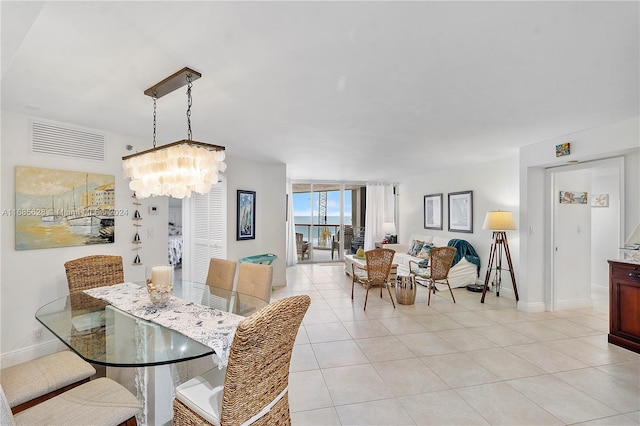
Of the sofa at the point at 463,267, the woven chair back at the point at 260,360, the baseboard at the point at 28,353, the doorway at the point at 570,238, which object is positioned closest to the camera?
the woven chair back at the point at 260,360

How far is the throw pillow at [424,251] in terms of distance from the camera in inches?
240

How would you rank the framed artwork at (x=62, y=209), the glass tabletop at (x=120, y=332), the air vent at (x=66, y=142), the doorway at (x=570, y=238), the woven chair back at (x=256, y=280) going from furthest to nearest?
the doorway at (x=570, y=238), the air vent at (x=66, y=142), the framed artwork at (x=62, y=209), the woven chair back at (x=256, y=280), the glass tabletop at (x=120, y=332)

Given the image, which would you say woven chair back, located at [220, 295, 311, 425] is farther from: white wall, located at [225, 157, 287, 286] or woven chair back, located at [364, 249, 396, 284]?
white wall, located at [225, 157, 287, 286]

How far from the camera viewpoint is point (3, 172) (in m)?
2.75

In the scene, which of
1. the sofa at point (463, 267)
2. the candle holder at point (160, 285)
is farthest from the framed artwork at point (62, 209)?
the sofa at point (463, 267)

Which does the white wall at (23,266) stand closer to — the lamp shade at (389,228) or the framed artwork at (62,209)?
the framed artwork at (62,209)

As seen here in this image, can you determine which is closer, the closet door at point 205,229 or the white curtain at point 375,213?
the closet door at point 205,229

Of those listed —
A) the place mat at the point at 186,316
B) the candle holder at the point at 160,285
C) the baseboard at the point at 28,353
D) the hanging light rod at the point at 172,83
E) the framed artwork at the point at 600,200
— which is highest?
the hanging light rod at the point at 172,83

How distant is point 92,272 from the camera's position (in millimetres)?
2793

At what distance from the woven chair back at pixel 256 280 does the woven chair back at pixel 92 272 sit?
4.17 feet

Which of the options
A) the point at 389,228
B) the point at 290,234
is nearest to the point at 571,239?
the point at 389,228

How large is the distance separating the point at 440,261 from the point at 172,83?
13.6 ft

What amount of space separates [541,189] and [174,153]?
457cm

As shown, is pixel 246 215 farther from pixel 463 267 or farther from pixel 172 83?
pixel 463 267
